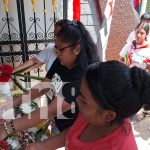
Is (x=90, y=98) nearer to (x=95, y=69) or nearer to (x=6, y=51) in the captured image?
(x=95, y=69)

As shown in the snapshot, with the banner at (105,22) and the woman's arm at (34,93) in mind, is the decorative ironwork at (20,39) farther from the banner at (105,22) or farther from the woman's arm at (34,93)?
the woman's arm at (34,93)

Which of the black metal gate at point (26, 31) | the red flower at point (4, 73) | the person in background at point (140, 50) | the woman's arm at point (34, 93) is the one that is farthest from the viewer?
the black metal gate at point (26, 31)

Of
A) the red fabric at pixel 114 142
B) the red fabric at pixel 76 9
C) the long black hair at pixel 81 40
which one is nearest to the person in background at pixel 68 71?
the long black hair at pixel 81 40

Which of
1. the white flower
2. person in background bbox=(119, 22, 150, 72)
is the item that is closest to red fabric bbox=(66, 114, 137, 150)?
the white flower

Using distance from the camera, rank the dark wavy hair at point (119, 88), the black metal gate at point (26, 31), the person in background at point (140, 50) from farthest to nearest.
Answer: the black metal gate at point (26, 31) < the person in background at point (140, 50) < the dark wavy hair at point (119, 88)

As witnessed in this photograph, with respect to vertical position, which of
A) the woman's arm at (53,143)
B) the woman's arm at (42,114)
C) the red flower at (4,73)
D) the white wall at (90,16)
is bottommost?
the woman's arm at (53,143)

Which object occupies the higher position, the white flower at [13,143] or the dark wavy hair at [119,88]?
the dark wavy hair at [119,88]

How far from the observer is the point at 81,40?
1.62 metres

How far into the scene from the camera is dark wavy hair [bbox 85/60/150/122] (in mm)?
995

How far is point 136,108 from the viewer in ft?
3.36

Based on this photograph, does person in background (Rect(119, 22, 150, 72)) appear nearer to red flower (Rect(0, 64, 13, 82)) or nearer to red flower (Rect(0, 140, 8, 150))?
red flower (Rect(0, 64, 13, 82))

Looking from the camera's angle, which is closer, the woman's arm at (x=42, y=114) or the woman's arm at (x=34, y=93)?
the woman's arm at (x=42, y=114)

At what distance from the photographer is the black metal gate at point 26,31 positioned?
3.90 meters

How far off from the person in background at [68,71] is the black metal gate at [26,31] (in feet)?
7.55
